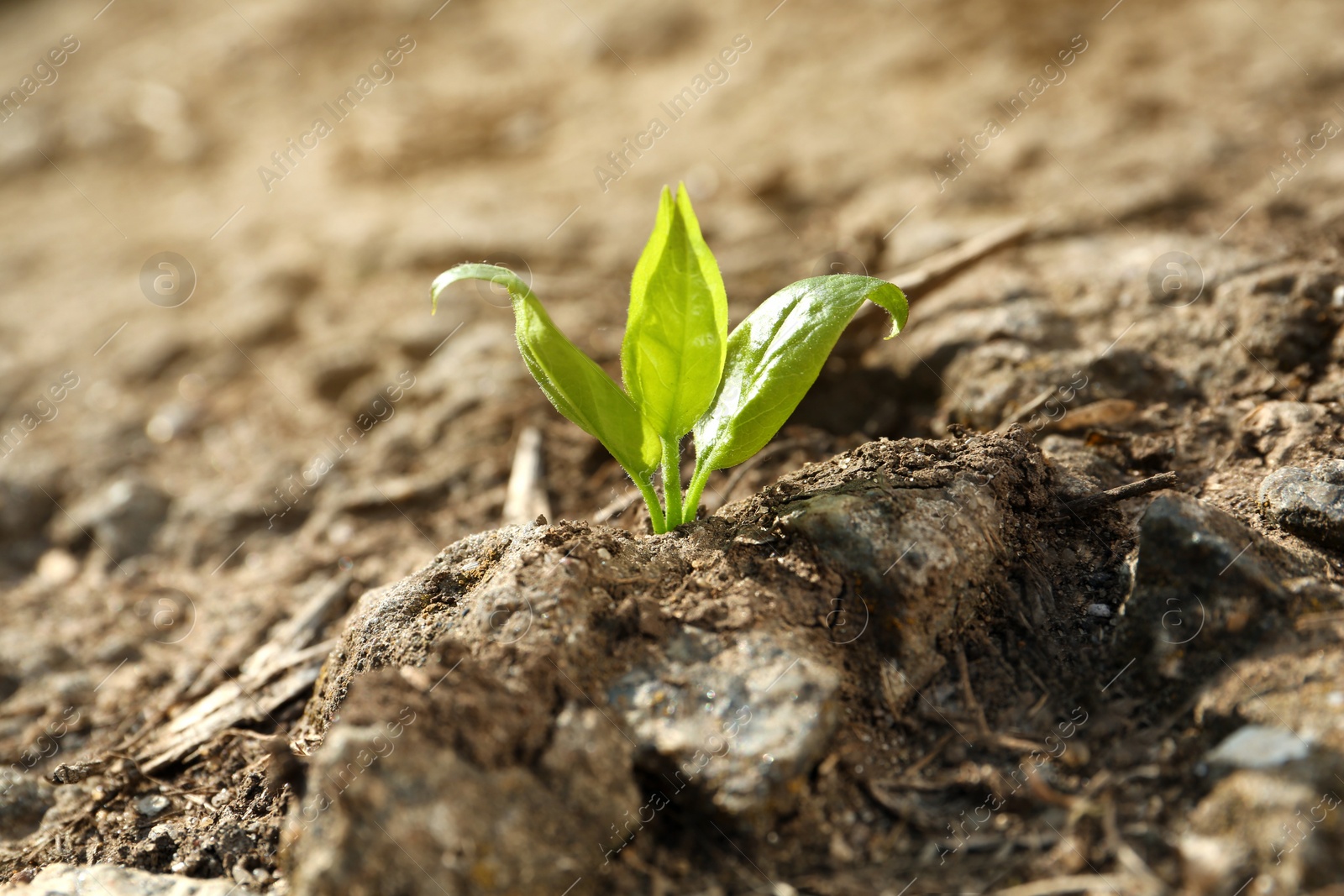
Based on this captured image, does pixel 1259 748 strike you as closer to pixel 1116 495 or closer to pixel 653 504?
pixel 1116 495

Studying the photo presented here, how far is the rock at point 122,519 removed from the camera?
3.47 metres

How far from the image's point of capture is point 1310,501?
195cm

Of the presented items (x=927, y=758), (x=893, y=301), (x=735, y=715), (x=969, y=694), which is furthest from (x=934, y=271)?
(x=735, y=715)

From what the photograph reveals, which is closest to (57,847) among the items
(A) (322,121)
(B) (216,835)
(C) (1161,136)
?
(B) (216,835)

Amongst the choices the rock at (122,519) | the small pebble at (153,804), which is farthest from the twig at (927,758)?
the rock at (122,519)

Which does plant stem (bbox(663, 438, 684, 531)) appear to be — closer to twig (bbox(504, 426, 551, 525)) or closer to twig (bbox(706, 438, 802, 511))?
twig (bbox(706, 438, 802, 511))

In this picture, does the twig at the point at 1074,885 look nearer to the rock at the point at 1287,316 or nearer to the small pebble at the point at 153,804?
the rock at the point at 1287,316

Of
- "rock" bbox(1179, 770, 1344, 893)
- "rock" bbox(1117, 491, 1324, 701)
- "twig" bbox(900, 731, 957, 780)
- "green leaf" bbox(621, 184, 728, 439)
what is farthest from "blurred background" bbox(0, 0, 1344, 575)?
"rock" bbox(1179, 770, 1344, 893)

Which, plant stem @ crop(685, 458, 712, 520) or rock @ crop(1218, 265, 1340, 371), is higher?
plant stem @ crop(685, 458, 712, 520)

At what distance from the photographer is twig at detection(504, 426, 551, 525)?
9.52 feet

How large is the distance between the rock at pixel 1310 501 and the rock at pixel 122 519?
3712 mm

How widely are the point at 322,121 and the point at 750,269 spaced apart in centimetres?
395

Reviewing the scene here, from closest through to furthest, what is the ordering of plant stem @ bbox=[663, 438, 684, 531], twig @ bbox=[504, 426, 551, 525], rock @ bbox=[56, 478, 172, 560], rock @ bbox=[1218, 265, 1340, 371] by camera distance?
plant stem @ bbox=[663, 438, 684, 531], rock @ bbox=[1218, 265, 1340, 371], twig @ bbox=[504, 426, 551, 525], rock @ bbox=[56, 478, 172, 560]

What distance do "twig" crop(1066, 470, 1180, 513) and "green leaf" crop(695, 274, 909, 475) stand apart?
23.8 inches
